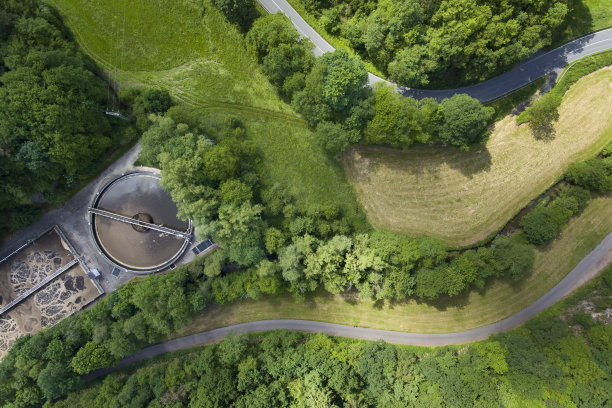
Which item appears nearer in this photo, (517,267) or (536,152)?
(517,267)

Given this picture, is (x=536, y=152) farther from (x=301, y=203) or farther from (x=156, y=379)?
(x=156, y=379)

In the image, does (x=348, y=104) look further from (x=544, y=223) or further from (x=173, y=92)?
(x=544, y=223)

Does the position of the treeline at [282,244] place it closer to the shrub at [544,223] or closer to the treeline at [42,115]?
the shrub at [544,223]

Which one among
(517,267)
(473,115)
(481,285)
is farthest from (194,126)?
(517,267)

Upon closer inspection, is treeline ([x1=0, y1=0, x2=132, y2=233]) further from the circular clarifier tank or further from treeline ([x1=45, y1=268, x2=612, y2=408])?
treeline ([x1=45, y1=268, x2=612, y2=408])

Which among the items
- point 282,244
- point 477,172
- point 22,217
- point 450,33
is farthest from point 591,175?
point 22,217

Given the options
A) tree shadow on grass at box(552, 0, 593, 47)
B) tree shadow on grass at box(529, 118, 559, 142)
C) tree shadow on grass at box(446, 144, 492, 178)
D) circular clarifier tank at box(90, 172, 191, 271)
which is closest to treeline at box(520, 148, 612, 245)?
tree shadow on grass at box(529, 118, 559, 142)
